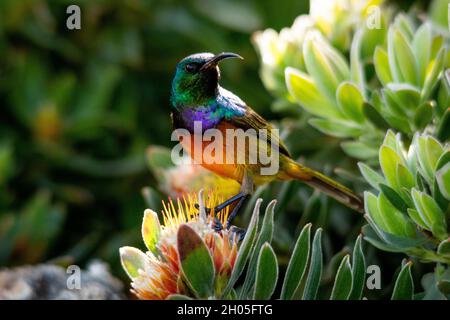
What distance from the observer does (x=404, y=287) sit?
1339 millimetres

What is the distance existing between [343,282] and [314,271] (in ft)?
0.16

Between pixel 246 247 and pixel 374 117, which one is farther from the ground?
pixel 374 117

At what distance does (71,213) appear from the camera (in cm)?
281

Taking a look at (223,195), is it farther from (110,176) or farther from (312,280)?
(110,176)

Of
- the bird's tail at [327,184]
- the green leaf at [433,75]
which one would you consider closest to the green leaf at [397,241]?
the bird's tail at [327,184]

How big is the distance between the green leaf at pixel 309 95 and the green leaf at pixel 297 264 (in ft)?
1.31

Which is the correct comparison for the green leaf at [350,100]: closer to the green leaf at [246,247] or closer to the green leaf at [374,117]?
the green leaf at [374,117]

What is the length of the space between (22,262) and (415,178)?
4.48 feet

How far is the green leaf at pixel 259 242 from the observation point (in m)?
1.28

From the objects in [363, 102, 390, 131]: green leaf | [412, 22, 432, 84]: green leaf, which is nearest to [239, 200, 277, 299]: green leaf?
[363, 102, 390, 131]: green leaf

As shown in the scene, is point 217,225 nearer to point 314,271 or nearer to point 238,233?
point 238,233

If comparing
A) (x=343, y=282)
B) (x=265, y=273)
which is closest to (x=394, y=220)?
(x=343, y=282)

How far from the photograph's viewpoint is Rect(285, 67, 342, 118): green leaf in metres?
1.62
